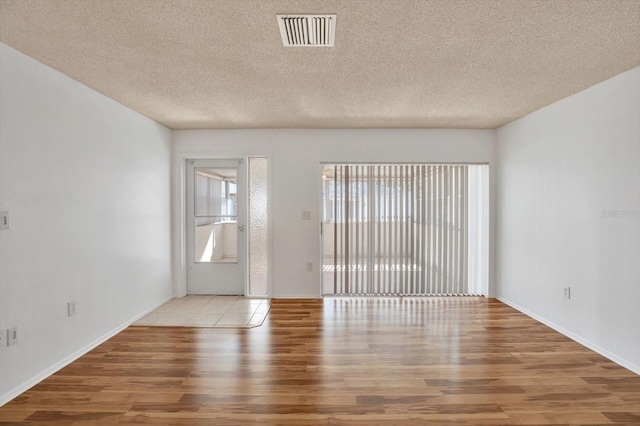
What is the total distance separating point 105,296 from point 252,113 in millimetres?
2567

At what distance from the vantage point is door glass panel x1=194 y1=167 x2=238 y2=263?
5.07 meters

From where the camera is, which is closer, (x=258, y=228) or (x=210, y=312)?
(x=210, y=312)

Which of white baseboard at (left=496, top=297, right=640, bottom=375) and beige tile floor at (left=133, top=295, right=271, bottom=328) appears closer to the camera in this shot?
white baseboard at (left=496, top=297, right=640, bottom=375)

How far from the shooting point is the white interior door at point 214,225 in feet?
16.5

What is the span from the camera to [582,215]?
3.31 m

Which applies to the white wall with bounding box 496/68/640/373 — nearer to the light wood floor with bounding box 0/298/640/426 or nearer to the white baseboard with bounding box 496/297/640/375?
the white baseboard with bounding box 496/297/640/375

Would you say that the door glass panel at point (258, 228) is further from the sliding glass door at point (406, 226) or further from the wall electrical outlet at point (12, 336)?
the wall electrical outlet at point (12, 336)

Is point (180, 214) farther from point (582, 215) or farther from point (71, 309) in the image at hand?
point (582, 215)

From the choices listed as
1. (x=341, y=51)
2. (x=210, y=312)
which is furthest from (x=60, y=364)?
(x=341, y=51)

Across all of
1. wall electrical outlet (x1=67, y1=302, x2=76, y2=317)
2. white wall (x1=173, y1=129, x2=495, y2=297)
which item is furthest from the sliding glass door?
wall electrical outlet (x1=67, y1=302, x2=76, y2=317)

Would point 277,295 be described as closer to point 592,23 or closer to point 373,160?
point 373,160

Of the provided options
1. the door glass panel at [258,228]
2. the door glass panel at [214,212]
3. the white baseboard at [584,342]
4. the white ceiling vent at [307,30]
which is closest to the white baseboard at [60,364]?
the door glass panel at [214,212]

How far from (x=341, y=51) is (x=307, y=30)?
0.37m

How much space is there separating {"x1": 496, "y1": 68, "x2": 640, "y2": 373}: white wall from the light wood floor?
325mm
